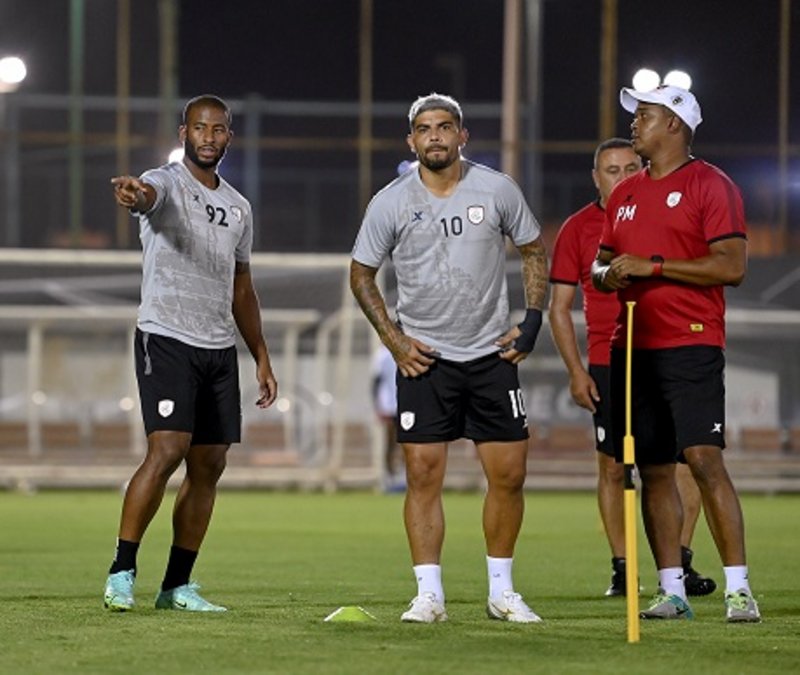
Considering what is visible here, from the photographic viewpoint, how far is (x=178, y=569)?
377 inches

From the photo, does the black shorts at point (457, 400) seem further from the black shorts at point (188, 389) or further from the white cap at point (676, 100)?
the white cap at point (676, 100)

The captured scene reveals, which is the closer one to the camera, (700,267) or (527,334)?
(700,267)

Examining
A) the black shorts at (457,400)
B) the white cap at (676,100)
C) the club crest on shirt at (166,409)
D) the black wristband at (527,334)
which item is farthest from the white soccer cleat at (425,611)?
the white cap at (676,100)

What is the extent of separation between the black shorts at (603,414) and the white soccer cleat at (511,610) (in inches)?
71.4

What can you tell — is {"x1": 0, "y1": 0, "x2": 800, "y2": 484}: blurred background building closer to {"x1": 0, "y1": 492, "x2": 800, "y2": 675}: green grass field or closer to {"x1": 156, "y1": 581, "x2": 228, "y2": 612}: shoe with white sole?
{"x1": 0, "y1": 492, "x2": 800, "y2": 675}: green grass field

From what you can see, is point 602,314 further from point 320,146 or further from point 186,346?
point 320,146

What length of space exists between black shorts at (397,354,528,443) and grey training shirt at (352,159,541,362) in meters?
0.07

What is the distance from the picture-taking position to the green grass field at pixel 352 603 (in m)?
7.33

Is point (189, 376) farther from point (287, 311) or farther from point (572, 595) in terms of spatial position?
point (287, 311)

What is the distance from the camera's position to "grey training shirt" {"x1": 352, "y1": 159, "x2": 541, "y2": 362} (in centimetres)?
920

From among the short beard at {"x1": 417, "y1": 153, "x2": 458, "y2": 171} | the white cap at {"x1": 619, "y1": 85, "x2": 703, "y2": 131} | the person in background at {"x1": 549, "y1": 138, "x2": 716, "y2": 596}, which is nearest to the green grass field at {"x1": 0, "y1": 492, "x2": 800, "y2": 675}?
the person in background at {"x1": 549, "y1": 138, "x2": 716, "y2": 596}

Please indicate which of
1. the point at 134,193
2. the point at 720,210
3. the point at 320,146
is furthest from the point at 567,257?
the point at 320,146

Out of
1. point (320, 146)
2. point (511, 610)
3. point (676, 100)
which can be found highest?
point (320, 146)

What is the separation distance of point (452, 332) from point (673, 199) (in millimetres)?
1117
